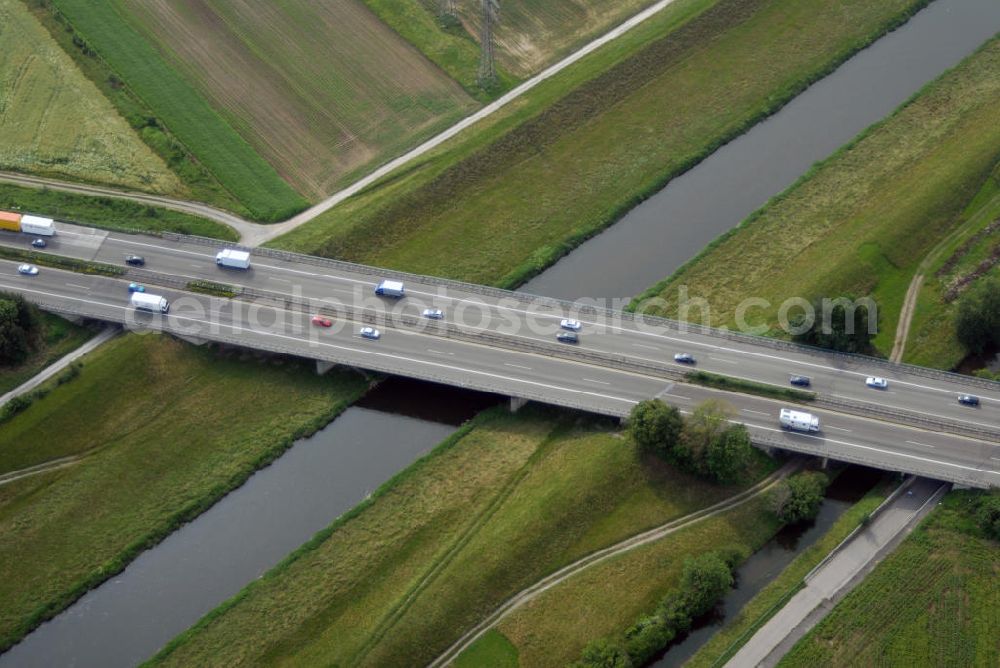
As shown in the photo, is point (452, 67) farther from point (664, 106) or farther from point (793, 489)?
point (793, 489)

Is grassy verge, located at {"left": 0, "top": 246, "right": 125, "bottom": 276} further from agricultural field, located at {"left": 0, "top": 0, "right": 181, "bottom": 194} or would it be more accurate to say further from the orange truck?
agricultural field, located at {"left": 0, "top": 0, "right": 181, "bottom": 194}

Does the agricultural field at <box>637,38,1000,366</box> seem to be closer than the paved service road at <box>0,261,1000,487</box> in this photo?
No

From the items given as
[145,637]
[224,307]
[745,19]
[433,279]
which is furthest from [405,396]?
[745,19]

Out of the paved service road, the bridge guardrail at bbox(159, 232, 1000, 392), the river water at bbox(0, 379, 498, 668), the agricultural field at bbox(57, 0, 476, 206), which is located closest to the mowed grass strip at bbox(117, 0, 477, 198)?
the agricultural field at bbox(57, 0, 476, 206)

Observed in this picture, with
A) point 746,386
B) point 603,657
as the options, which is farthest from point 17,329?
point 746,386

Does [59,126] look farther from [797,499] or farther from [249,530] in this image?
[797,499]
